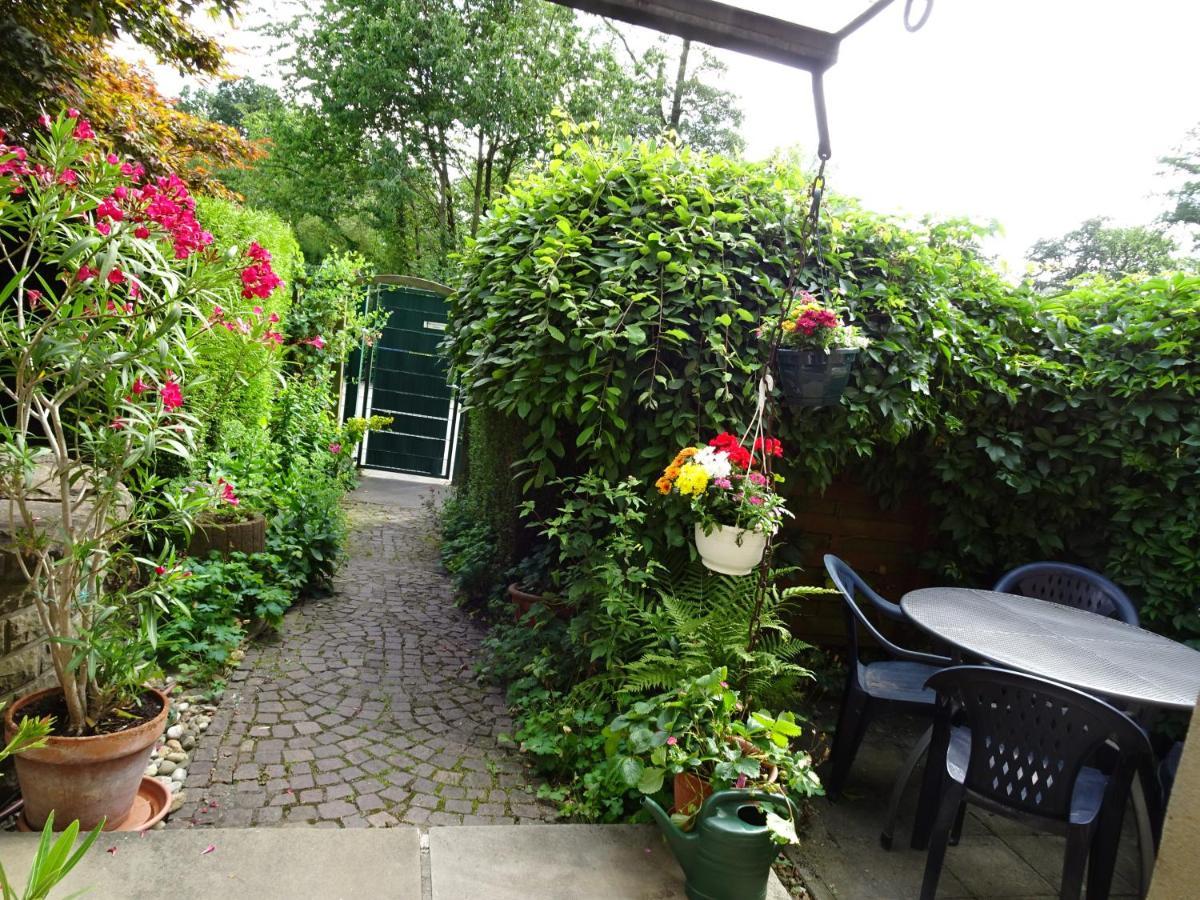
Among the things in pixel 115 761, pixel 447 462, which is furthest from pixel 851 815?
pixel 447 462

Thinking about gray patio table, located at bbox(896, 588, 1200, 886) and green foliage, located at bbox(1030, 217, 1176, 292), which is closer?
gray patio table, located at bbox(896, 588, 1200, 886)

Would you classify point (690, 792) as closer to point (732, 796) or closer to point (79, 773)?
point (732, 796)

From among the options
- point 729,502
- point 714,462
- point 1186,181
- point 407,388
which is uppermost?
point 1186,181

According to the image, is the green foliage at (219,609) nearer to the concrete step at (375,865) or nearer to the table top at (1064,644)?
the concrete step at (375,865)

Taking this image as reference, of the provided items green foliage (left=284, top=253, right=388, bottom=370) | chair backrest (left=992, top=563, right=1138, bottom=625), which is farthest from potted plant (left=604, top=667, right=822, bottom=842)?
green foliage (left=284, top=253, right=388, bottom=370)

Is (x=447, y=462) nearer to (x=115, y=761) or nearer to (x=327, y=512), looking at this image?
(x=327, y=512)

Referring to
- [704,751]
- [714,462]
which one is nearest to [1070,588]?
[714,462]

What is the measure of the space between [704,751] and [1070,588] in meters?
2.19

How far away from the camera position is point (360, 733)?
9.05 feet

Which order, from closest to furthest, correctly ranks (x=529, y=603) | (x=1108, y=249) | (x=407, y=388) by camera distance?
(x=529, y=603), (x=407, y=388), (x=1108, y=249)

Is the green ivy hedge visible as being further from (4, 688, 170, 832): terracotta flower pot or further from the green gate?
the green gate

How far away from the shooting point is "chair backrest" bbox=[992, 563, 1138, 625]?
10.0 feet

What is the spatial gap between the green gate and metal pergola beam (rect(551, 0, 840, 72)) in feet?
21.6

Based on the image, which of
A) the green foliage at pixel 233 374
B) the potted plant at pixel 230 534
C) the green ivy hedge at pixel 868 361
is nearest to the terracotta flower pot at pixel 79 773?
the potted plant at pixel 230 534
